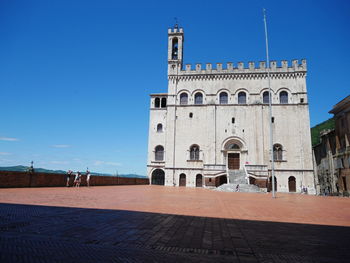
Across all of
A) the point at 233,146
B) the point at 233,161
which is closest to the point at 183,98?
the point at 233,146

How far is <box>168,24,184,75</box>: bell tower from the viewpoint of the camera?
3738cm

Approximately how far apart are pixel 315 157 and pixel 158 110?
28687mm

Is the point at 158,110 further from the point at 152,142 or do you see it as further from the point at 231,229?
the point at 231,229

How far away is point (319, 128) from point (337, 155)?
59.1 ft

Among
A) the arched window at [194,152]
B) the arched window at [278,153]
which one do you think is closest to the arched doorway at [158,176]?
the arched window at [194,152]

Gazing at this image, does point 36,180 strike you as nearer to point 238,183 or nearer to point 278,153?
point 238,183

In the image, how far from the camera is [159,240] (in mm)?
4488

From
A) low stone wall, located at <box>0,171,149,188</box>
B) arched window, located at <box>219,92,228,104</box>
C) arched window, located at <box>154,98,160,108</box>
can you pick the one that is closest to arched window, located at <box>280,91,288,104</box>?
arched window, located at <box>219,92,228,104</box>

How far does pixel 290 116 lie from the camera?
108ft

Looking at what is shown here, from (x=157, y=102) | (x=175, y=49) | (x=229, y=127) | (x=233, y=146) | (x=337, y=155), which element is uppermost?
(x=175, y=49)

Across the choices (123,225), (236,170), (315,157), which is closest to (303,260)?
(123,225)

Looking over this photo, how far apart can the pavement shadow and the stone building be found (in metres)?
25.0

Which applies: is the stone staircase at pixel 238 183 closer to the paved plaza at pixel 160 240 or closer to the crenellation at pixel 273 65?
the crenellation at pixel 273 65

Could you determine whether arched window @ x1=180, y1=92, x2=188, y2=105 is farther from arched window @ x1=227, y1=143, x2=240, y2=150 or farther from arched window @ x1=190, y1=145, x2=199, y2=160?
arched window @ x1=227, y1=143, x2=240, y2=150
